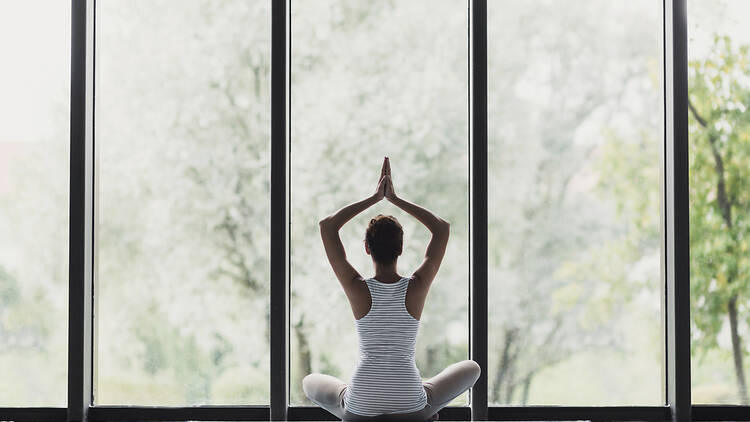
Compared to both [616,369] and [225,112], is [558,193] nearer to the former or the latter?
[616,369]

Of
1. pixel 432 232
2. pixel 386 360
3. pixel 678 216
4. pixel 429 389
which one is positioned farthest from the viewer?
pixel 678 216

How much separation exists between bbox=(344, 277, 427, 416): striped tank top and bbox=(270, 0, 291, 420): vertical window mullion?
0.46 metres

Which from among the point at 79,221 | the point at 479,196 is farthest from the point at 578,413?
the point at 79,221

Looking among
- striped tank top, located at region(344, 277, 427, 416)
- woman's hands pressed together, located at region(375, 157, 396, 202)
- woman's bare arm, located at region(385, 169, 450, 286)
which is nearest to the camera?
striped tank top, located at region(344, 277, 427, 416)

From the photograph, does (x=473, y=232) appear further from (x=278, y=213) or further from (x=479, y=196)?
(x=278, y=213)

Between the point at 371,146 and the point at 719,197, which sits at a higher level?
the point at 371,146

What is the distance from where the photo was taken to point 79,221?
2488 mm

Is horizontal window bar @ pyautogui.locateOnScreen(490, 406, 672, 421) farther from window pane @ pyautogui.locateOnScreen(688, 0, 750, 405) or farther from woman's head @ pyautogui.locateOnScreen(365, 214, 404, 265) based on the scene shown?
woman's head @ pyautogui.locateOnScreen(365, 214, 404, 265)

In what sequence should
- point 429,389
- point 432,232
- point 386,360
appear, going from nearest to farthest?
point 386,360
point 429,389
point 432,232

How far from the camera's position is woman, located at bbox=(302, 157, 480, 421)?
79.6 inches

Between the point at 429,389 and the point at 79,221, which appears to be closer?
the point at 429,389

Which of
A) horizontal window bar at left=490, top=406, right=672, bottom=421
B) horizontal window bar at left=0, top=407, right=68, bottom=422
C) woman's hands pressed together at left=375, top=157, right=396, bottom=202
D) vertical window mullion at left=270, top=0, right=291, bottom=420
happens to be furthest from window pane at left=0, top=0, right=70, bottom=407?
horizontal window bar at left=490, top=406, right=672, bottom=421

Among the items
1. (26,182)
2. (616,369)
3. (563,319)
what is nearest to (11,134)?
(26,182)

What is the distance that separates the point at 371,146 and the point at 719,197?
1.34 m
